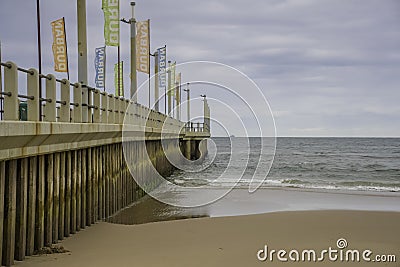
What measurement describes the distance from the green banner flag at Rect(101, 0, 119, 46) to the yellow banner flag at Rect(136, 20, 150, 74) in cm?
551

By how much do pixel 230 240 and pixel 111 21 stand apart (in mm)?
12086

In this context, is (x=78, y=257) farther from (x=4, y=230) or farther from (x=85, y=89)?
(x=85, y=89)

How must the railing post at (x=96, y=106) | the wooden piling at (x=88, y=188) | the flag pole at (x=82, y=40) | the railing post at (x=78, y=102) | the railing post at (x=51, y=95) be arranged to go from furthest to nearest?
the flag pole at (x=82, y=40), the railing post at (x=96, y=106), the wooden piling at (x=88, y=188), the railing post at (x=78, y=102), the railing post at (x=51, y=95)

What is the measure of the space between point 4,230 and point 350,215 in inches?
430

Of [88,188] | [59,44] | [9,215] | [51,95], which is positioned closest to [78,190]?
[88,188]

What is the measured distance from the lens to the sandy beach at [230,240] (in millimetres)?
9797

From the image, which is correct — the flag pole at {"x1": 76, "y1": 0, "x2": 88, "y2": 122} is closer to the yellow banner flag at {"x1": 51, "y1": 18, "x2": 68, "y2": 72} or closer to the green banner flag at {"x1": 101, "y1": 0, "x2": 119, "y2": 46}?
the yellow banner flag at {"x1": 51, "y1": 18, "x2": 68, "y2": 72}

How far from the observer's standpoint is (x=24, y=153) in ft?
30.2

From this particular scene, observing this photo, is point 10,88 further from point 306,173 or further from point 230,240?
point 306,173

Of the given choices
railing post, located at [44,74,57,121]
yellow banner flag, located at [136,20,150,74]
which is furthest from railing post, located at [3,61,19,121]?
yellow banner flag, located at [136,20,150,74]

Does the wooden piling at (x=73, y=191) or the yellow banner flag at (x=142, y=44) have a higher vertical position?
the yellow banner flag at (x=142, y=44)

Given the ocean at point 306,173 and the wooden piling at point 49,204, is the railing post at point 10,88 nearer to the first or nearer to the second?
the wooden piling at point 49,204

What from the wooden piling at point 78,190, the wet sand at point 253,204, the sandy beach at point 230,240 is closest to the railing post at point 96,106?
the wooden piling at point 78,190

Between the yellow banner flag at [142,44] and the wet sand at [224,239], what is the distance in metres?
13.6
